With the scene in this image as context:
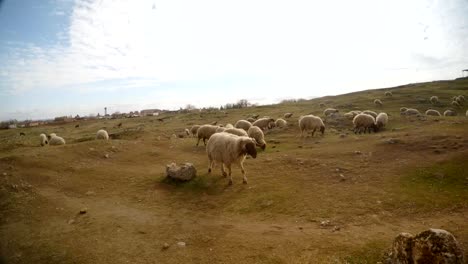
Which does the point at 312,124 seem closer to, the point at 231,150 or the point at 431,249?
the point at 231,150

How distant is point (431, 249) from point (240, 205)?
6.66 m

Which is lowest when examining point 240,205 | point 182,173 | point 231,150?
point 240,205

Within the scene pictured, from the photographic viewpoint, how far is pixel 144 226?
10961 millimetres

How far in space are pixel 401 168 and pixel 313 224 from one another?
6744 mm

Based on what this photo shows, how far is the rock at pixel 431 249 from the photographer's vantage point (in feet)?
21.5

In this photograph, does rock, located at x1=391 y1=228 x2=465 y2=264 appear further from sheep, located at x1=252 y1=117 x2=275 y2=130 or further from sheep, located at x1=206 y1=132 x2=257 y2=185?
sheep, located at x1=252 y1=117 x2=275 y2=130

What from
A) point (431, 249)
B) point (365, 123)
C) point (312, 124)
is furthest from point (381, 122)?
point (431, 249)

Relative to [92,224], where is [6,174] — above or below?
above

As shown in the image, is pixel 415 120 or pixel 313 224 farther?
pixel 415 120

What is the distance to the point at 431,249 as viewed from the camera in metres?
6.66

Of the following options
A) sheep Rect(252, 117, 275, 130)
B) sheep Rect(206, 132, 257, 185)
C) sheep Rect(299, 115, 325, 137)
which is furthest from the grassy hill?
sheep Rect(252, 117, 275, 130)

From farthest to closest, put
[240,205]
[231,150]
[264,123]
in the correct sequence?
[264,123], [231,150], [240,205]

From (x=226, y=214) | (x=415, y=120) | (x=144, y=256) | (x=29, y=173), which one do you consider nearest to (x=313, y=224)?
(x=226, y=214)

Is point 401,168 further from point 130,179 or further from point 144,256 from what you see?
point 130,179
